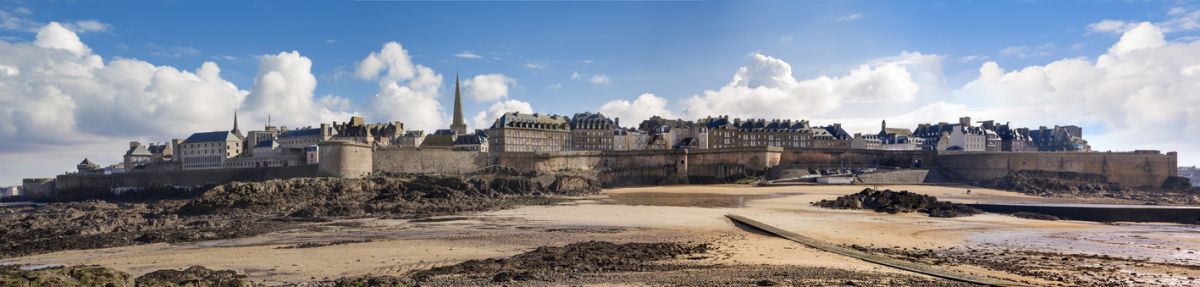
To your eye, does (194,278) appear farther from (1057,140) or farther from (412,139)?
(1057,140)

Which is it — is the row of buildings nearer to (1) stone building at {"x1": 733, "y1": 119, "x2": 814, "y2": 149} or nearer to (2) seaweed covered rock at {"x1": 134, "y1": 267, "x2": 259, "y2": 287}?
(1) stone building at {"x1": 733, "y1": 119, "x2": 814, "y2": 149}

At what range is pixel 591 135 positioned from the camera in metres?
76.0

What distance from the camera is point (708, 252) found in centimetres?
1739

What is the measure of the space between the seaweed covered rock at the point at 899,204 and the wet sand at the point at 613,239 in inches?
41.4

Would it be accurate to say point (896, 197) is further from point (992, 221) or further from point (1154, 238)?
point (1154, 238)

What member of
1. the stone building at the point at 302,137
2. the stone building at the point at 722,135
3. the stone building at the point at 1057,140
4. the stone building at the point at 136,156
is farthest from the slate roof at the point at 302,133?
the stone building at the point at 1057,140

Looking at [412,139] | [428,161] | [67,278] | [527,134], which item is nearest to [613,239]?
[67,278]

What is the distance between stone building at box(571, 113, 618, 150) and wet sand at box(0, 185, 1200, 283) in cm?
4353

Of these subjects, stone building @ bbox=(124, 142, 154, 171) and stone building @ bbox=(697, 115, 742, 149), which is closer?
stone building @ bbox=(124, 142, 154, 171)

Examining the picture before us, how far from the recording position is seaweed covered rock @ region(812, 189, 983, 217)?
95.8 ft

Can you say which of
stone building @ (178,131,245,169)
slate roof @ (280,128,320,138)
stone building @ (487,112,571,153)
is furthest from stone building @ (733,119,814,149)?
stone building @ (178,131,245,169)

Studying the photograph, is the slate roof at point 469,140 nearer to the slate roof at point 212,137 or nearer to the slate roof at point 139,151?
the slate roof at point 212,137

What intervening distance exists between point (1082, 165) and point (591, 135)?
44580 mm

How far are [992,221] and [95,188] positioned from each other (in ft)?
195
